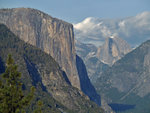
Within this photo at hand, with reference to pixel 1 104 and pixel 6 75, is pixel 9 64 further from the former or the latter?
pixel 1 104

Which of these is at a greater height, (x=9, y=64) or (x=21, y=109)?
(x=9, y=64)

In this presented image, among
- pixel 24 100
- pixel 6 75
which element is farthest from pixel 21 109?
pixel 6 75

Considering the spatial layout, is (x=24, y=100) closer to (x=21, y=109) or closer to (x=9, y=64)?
(x=21, y=109)

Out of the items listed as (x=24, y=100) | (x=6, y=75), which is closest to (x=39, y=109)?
(x=24, y=100)

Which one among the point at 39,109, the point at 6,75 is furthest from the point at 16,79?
the point at 39,109

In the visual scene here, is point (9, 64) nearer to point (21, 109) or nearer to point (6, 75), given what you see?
point (6, 75)

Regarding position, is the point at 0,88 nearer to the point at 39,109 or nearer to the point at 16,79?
the point at 16,79

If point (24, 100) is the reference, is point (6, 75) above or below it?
above
